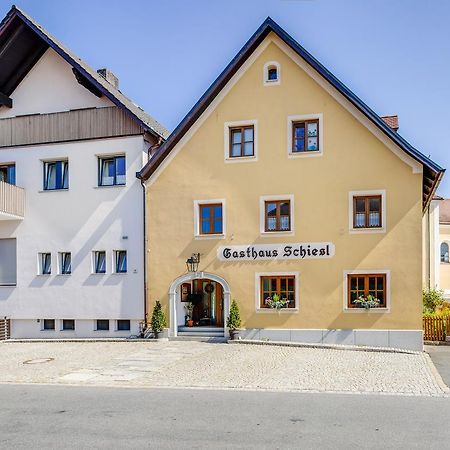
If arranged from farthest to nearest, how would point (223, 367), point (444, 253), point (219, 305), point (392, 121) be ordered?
point (444, 253) → point (392, 121) → point (219, 305) → point (223, 367)

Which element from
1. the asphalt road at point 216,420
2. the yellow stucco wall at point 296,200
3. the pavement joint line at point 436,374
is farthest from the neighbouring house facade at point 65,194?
the pavement joint line at point 436,374

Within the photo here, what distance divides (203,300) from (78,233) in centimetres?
582

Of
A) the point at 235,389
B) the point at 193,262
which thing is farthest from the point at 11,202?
the point at 235,389

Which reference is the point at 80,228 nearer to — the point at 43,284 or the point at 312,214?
the point at 43,284

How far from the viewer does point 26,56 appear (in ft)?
71.8

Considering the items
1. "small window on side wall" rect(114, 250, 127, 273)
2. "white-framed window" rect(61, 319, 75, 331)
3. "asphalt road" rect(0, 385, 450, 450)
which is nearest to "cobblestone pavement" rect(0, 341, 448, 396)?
"asphalt road" rect(0, 385, 450, 450)

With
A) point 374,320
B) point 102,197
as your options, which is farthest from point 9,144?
point 374,320

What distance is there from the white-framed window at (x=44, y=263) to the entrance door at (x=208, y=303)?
238 inches

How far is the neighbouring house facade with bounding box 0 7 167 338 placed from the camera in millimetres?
20531

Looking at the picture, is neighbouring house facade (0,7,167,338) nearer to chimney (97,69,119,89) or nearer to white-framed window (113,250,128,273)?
white-framed window (113,250,128,273)

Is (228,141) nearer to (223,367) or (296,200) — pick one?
(296,200)

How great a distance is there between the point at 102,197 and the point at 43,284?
171 inches

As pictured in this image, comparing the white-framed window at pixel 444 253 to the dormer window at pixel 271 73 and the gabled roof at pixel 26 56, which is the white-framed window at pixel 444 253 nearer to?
the dormer window at pixel 271 73

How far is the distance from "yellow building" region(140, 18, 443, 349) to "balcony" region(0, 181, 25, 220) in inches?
214
